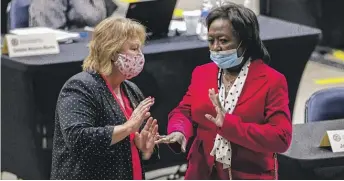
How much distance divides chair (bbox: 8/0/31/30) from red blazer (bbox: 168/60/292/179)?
9.10ft

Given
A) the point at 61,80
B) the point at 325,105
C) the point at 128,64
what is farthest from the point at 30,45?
the point at 128,64

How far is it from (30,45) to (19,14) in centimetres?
82

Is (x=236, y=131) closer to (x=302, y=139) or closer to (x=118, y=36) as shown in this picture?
(x=118, y=36)

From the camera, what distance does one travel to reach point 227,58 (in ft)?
11.3

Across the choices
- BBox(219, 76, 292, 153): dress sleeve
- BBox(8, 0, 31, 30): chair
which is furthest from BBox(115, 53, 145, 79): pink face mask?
BBox(8, 0, 31, 30): chair

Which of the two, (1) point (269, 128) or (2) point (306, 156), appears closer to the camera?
(1) point (269, 128)

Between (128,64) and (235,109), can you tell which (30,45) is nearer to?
(128,64)

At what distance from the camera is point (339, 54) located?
381 inches

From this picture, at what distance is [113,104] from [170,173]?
2692 millimetres

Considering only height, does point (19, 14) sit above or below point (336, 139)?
above

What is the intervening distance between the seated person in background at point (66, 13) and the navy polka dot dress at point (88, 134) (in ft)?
8.72

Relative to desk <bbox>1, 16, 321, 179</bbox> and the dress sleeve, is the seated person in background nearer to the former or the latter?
desk <bbox>1, 16, 321, 179</bbox>

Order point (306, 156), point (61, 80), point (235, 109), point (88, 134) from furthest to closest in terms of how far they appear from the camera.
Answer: point (61, 80) < point (306, 156) < point (235, 109) < point (88, 134)

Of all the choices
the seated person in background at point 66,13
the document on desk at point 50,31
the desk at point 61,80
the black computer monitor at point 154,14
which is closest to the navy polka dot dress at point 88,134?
the desk at point 61,80
